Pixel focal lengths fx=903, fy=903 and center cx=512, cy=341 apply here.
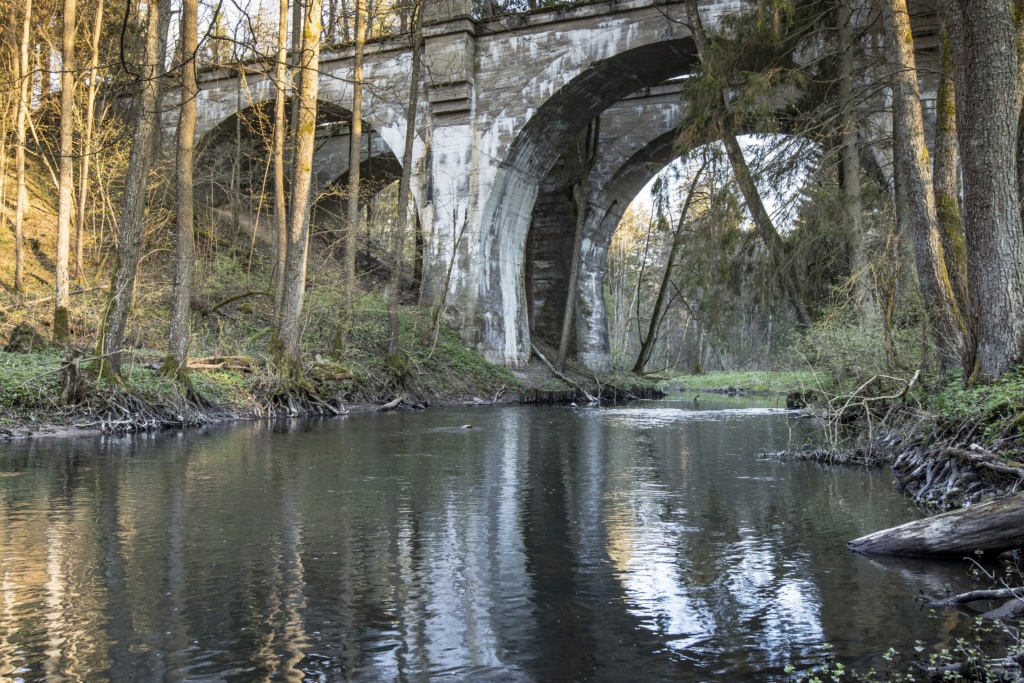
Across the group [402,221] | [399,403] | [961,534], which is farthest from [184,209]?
[961,534]

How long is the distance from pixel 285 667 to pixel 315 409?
11.8 meters

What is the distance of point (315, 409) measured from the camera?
1465cm

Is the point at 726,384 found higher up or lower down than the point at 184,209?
lower down

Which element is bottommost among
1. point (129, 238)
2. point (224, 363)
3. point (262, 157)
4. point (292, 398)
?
point (292, 398)

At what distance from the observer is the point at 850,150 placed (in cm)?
1358

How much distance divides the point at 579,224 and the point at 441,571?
62.5 ft

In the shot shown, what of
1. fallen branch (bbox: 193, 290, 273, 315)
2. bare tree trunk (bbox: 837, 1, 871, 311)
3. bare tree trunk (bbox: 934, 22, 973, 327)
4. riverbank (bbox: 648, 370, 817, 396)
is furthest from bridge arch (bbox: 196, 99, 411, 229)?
bare tree trunk (bbox: 934, 22, 973, 327)

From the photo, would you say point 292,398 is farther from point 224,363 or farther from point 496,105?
point 496,105

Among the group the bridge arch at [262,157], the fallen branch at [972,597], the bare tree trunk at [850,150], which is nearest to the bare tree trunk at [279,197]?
the bridge arch at [262,157]

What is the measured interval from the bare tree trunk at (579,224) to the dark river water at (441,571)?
Answer: 1396 centimetres

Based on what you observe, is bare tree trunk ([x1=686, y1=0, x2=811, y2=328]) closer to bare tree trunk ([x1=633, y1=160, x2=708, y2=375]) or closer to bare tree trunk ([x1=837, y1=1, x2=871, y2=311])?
bare tree trunk ([x1=633, y1=160, x2=708, y2=375])

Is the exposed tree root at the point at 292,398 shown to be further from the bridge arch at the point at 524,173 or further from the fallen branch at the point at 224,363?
the bridge arch at the point at 524,173

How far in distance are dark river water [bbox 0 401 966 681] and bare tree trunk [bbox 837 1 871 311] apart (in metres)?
5.62

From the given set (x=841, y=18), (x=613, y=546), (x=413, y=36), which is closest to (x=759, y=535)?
(x=613, y=546)
